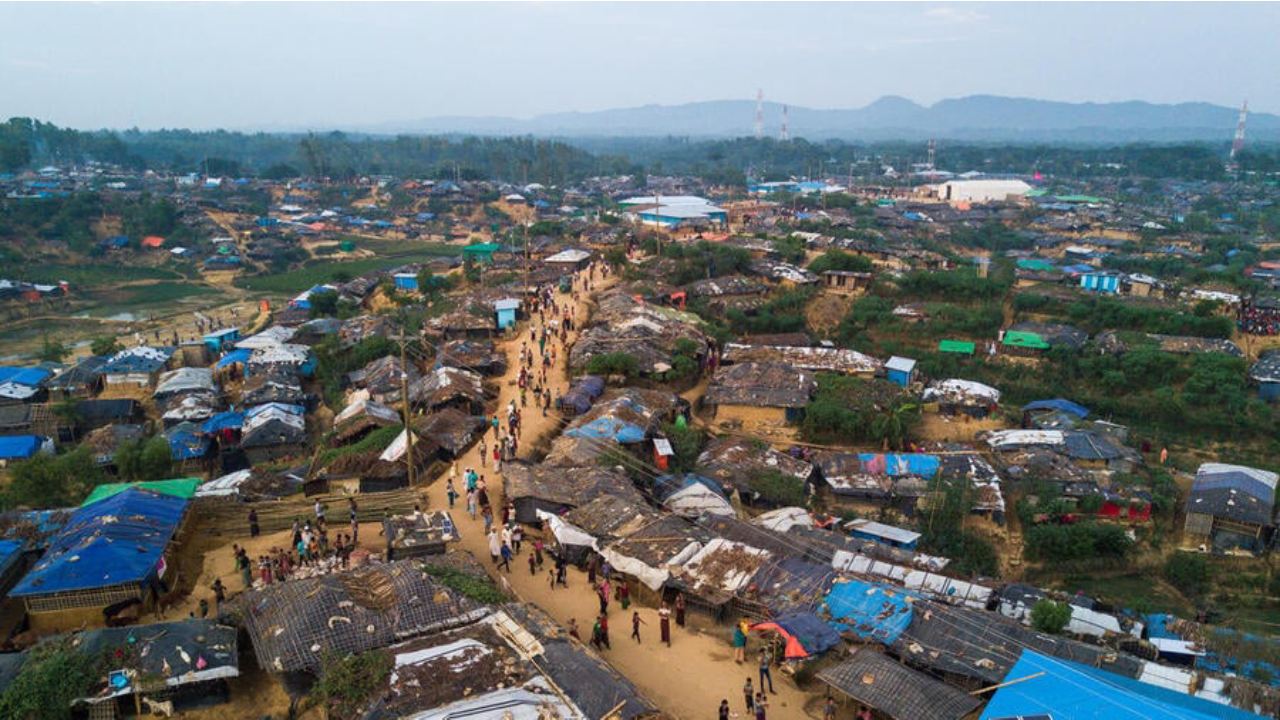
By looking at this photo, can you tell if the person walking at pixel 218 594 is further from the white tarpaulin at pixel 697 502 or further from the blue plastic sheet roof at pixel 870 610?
the blue plastic sheet roof at pixel 870 610

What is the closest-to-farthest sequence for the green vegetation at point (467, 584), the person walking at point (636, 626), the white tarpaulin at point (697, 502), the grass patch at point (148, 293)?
1. the green vegetation at point (467, 584)
2. the person walking at point (636, 626)
3. the white tarpaulin at point (697, 502)
4. the grass patch at point (148, 293)

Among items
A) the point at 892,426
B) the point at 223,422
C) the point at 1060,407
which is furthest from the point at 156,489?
the point at 1060,407

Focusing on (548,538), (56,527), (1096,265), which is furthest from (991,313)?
(56,527)

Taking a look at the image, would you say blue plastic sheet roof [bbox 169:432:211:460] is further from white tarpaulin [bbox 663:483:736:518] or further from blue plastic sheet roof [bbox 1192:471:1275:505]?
blue plastic sheet roof [bbox 1192:471:1275:505]

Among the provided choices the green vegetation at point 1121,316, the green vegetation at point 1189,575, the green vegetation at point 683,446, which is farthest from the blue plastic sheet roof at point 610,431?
the green vegetation at point 1121,316

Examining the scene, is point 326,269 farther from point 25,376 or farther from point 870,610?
point 870,610

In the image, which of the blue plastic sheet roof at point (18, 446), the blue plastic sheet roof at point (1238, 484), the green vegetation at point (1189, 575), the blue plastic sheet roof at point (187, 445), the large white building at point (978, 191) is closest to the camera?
the green vegetation at point (1189, 575)
